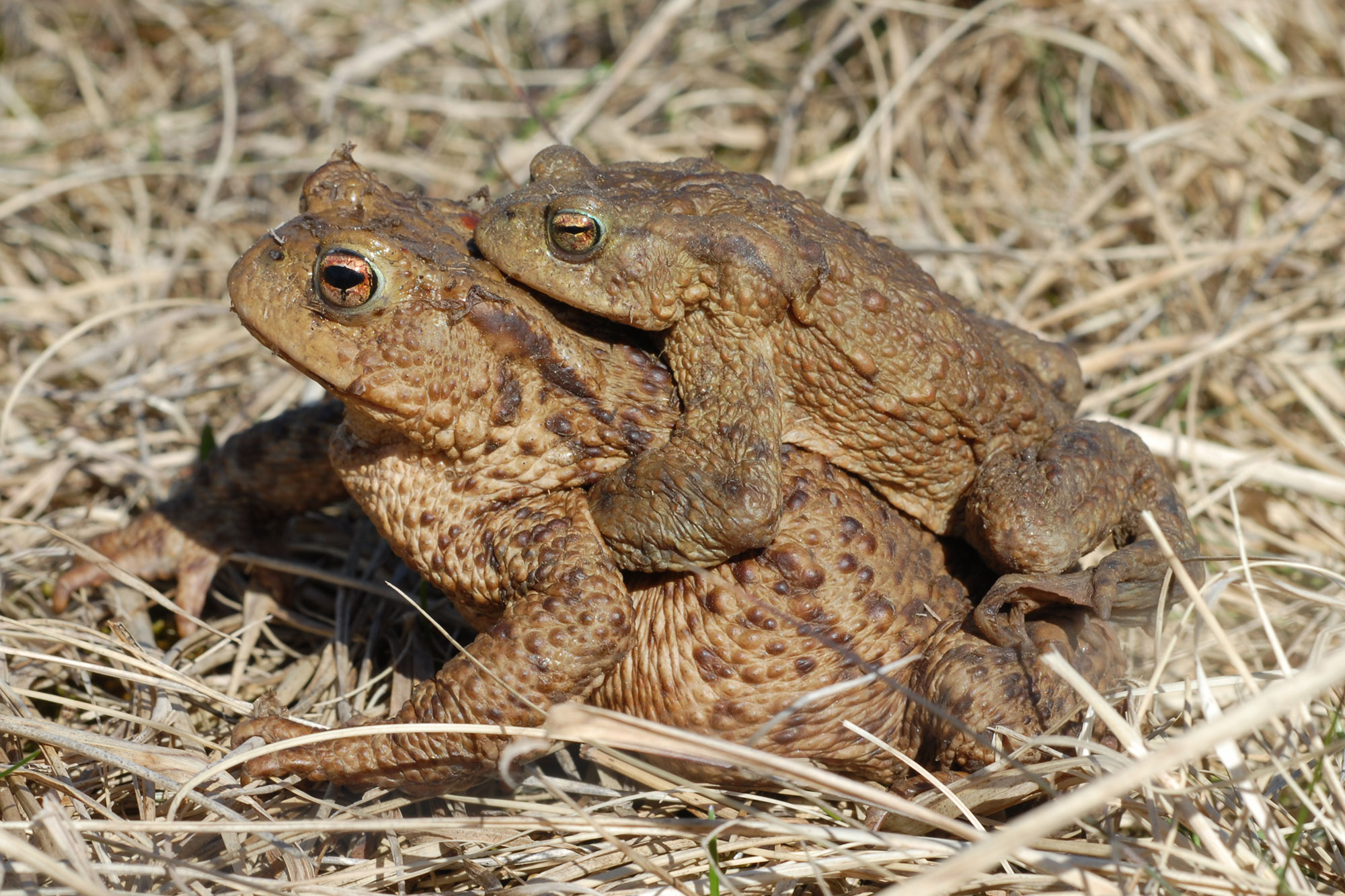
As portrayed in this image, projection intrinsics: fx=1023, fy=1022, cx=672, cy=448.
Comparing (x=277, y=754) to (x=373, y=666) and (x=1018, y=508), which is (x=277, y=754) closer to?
(x=373, y=666)

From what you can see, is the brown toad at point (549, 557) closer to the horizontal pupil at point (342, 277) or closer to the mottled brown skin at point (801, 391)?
the horizontal pupil at point (342, 277)

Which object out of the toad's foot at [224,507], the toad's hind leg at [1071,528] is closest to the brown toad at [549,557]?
the toad's hind leg at [1071,528]

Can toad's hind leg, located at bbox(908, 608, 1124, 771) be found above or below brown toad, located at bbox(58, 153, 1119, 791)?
below

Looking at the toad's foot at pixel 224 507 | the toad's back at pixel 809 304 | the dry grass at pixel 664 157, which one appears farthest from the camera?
the toad's foot at pixel 224 507

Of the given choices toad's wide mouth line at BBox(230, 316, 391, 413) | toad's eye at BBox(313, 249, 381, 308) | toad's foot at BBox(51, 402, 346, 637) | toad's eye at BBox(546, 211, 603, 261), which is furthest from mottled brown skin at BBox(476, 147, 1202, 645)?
toad's foot at BBox(51, 402, 346, 637)

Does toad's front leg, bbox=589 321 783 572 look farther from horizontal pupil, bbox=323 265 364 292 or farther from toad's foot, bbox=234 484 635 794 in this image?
horizontal pupil, bbox=323 265 364 292
